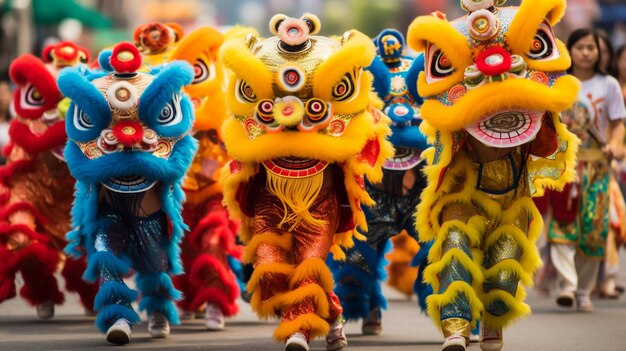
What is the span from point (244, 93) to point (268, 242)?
3.06 ft

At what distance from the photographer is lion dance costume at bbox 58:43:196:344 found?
9648 mm

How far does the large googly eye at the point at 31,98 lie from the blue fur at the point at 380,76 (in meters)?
2.73

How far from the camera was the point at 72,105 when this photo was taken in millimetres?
9883

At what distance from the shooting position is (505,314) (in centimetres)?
879

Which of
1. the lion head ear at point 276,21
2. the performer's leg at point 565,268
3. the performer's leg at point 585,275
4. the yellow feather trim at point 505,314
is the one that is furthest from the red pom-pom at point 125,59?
→ the performer's leg at point 585,275

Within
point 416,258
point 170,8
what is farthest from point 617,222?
point 170,8

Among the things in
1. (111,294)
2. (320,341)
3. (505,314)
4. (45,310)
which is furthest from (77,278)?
(505,314)

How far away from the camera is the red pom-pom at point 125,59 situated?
9.92 metres

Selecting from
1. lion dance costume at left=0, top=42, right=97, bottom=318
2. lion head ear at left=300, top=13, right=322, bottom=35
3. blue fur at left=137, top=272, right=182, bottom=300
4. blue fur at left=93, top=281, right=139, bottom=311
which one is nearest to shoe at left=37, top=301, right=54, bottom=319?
lion dance costume at left=0, top=42, right=97, bottom=318

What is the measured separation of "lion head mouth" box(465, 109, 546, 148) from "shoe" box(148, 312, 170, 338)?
2.85 metres

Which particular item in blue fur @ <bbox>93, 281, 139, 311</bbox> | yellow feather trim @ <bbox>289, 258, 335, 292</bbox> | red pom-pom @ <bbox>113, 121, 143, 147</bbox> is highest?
red pom-pom @ <bbox>113, 121, 143, 147</bbox>

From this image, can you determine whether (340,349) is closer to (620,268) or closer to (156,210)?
(156,210)

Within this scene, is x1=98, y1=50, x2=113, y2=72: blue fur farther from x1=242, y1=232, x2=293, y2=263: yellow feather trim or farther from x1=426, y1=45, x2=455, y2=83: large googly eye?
x1=426, y1=45, x2=455, y2=83: large googly eye

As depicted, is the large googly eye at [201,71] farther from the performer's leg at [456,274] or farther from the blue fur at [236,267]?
the performer's leg at [456,274]
